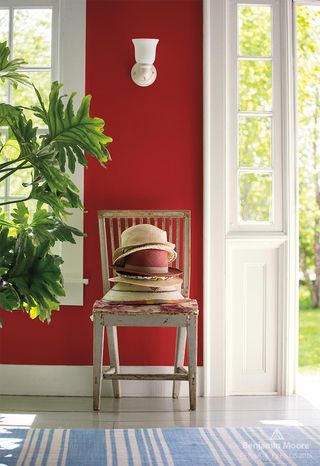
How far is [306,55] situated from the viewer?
8852mm

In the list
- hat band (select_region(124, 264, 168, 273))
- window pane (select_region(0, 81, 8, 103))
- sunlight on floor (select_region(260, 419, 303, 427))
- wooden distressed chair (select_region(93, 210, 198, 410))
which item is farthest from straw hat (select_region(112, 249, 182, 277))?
window pane (select_region(0, 81, 8, 103))

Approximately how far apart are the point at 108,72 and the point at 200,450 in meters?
2.39

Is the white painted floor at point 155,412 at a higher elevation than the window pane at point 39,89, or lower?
lower

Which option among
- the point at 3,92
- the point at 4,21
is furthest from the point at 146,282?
the point at 4,21

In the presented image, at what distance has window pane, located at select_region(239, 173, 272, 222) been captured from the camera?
4.69 meters

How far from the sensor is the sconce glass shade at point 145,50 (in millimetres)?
4492

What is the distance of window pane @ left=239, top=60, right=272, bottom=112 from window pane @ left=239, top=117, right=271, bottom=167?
0.08 meters

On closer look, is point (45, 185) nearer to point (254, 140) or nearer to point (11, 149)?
point (11, 149)

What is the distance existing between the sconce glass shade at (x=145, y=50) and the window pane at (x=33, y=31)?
23.6 inches

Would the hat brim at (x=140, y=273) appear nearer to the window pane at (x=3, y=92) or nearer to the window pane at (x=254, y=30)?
the window pane at (x=3, y=92)

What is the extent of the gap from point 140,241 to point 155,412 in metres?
0.94

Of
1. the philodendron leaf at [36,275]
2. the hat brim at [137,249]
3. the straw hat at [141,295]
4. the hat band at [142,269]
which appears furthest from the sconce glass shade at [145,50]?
the philodendron leaf at [36,275]

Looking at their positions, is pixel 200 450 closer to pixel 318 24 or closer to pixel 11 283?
pixel 11 283

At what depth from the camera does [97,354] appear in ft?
13.4
